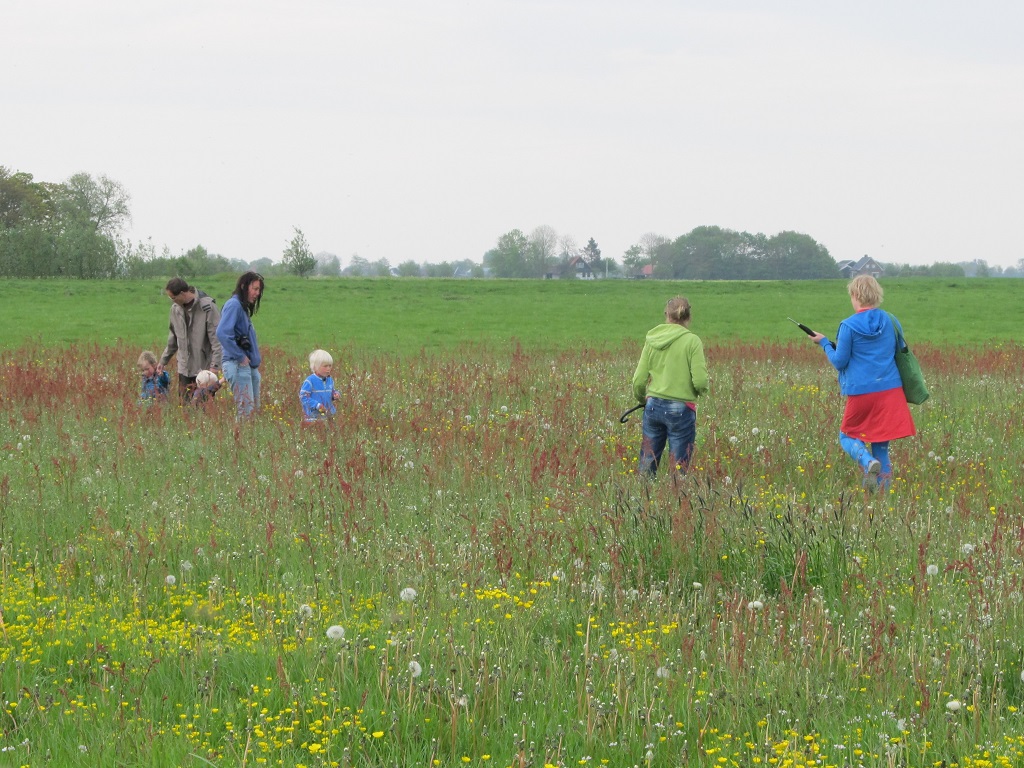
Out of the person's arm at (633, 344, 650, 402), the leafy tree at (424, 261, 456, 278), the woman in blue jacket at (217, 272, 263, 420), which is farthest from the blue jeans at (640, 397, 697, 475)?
the leafy tree at (424, 261, 456, 278)

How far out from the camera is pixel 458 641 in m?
4.50

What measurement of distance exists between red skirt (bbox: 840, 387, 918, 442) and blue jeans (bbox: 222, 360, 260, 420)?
6.28 m

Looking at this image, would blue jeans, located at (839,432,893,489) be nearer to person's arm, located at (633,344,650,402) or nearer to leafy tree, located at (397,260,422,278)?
person's arm, located at (633,344,650,402)

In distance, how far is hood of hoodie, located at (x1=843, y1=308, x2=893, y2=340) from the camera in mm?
8055

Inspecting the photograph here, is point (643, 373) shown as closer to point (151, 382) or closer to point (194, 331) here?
point (194, 331)

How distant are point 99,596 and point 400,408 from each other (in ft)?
23.0

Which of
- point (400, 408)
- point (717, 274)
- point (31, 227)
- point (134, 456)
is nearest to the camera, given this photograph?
point (134, 456)

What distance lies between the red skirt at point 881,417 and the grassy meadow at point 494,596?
1.66ft

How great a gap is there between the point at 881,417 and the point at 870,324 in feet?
2.64

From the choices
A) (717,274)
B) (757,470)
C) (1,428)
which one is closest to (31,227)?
(1,428)

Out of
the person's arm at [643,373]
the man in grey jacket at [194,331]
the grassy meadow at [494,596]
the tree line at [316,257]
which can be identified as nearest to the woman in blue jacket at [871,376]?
the grassy meadow at [494,596]

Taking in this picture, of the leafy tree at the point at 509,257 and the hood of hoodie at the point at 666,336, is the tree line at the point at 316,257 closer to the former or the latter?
the leafy tree at the point at 509,257

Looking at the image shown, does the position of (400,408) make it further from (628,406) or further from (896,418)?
(896,418)

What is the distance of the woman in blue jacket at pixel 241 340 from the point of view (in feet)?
33.8
